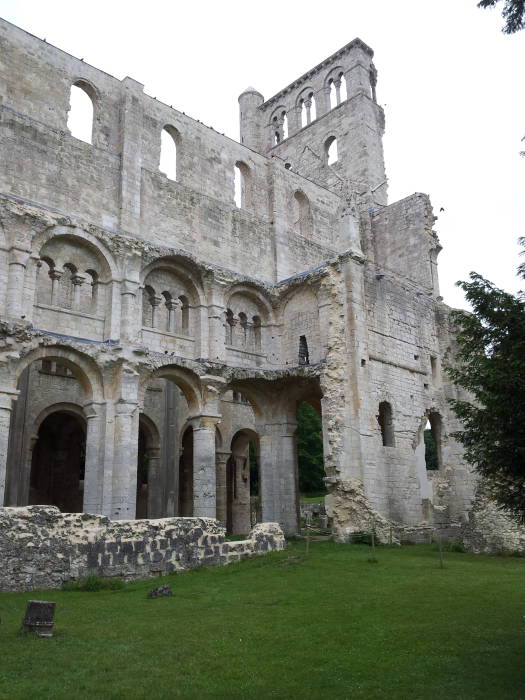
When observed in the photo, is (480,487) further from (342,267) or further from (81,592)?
(81,592)

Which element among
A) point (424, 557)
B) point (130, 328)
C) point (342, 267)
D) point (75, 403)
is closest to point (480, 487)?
point (424, 557)

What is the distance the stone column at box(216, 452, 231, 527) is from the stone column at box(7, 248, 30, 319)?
12.9m

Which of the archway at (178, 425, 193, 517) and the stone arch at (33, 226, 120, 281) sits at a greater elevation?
the stone arch at (33, 226, 120, 281)

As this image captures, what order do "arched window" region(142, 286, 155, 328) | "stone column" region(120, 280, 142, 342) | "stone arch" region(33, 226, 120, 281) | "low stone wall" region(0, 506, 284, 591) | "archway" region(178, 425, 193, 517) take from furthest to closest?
1. "archway" region(178, 425, 193, 517)
2. "arched window" region(142, 286, 155, 328)
3. "stone column" region(120, 280, 142, 342)
4. "stone arch" region(33, 226, 120, 281)
5. "low stone wall" region(0, 506, 284, 591)

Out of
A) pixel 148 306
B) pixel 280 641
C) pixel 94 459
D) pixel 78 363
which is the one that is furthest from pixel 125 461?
pixel 280 641

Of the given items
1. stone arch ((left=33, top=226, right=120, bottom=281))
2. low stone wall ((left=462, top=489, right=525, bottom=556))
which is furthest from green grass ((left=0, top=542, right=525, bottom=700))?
stone arch ((left=33, top=226, right=120, bottom=281))

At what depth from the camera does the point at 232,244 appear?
79.8 feet

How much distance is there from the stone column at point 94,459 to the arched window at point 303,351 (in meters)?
7.56

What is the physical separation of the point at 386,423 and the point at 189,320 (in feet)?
24.7

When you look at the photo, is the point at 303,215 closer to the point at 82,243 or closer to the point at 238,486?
the point at 82,243

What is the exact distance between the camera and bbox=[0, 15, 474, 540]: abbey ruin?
18.9m

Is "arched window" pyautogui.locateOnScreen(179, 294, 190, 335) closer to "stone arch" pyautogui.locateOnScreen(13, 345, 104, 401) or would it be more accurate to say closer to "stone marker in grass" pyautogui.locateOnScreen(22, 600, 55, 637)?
"stone arch" pyautogui.locateOnScreen(13, 345, 104, 401)

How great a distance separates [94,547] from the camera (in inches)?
488

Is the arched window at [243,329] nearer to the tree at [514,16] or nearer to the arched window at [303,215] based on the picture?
the arched window at [303,215]
